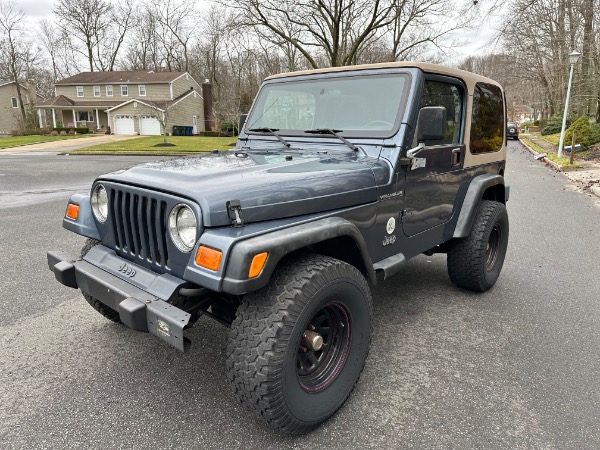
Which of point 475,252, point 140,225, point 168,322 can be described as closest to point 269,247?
point 168,322

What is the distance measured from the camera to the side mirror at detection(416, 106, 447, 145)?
9.33 feet

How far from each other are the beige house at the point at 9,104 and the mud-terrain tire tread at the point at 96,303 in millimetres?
50491

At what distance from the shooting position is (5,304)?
3.87m

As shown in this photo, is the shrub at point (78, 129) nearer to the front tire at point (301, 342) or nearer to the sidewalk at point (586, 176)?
the sidewalk at point (586, 176)

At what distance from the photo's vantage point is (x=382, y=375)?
285 cm

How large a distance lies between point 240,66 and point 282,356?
1830 inches

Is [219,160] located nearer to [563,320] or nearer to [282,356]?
[282,356]

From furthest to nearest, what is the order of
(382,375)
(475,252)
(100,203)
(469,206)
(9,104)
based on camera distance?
(9,104)
(475,252)
(469,206)
(382,375)
(100,203)

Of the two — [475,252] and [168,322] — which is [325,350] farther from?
[475,252]

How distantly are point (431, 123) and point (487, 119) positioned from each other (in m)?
1.52

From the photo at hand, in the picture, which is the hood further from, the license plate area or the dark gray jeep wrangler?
the license plate area

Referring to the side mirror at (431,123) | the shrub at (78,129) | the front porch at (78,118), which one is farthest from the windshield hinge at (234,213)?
the front porch at (78,118)

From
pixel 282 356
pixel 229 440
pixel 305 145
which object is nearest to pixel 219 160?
pixel 305 145

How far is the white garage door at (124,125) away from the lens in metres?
39.5
